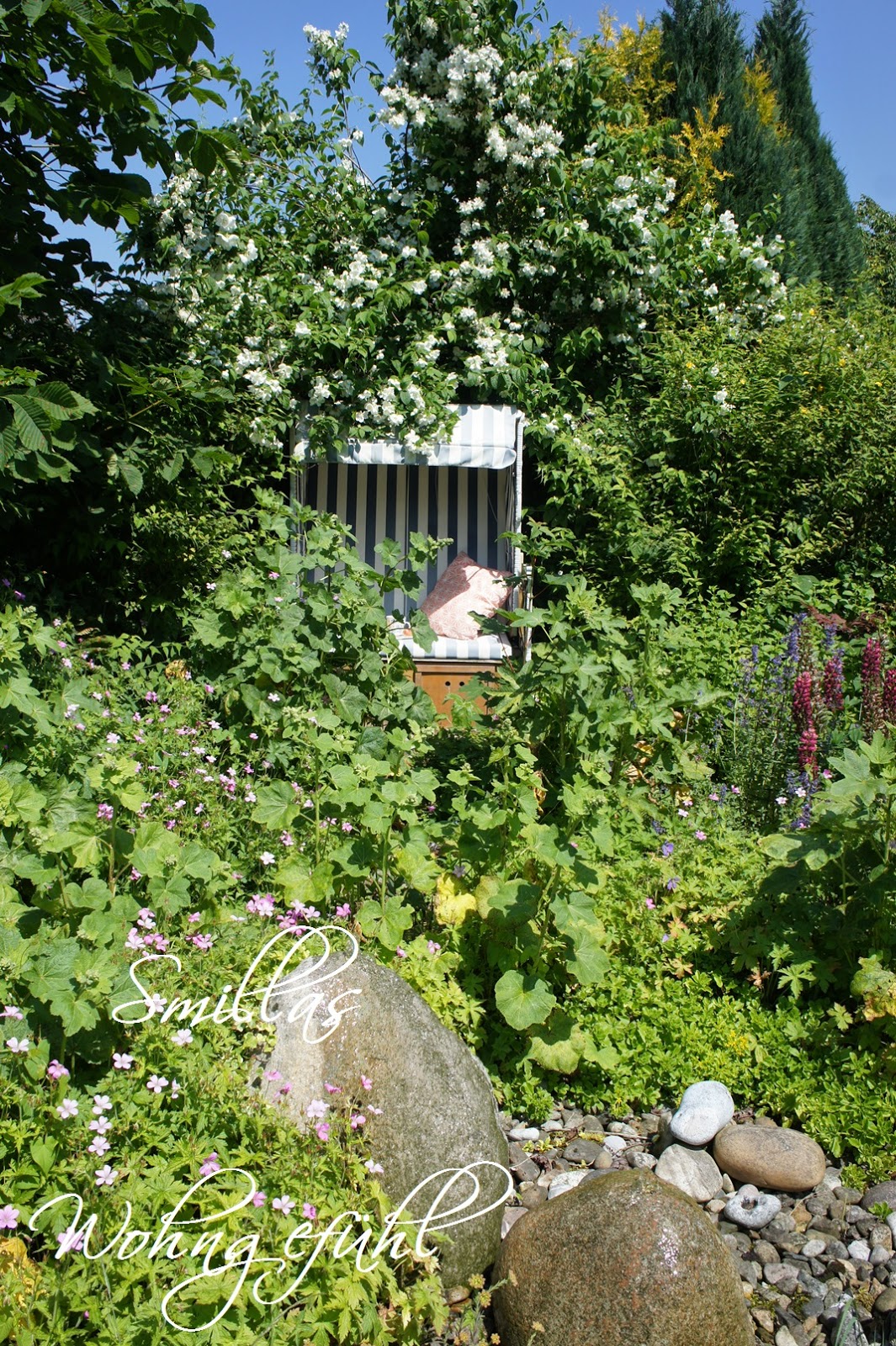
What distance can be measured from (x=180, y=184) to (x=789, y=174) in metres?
7.77

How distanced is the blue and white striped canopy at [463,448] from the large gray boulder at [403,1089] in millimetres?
4913

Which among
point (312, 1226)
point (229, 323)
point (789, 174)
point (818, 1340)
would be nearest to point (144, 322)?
point (229, 323)

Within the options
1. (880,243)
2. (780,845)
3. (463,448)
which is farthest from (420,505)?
(880,243)

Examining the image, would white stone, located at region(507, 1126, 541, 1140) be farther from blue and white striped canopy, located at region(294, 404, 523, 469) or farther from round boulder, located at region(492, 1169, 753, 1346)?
blue and white striped canopy, located at region(294, 404, 523, 469)

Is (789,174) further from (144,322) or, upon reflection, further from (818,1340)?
(818,1340)

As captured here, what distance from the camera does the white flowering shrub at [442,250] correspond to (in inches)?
274

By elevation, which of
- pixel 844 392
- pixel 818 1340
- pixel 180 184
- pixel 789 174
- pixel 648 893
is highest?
pixel 789 174

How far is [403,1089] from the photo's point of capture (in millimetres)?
2469

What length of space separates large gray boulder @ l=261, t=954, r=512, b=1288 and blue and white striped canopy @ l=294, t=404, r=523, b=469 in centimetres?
491

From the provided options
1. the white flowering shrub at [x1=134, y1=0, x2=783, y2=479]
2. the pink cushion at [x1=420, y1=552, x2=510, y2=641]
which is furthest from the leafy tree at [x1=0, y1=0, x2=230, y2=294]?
the pink cushion at [x1=420, y1=552, x2=510, y2=641]

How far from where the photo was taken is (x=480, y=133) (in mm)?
7379

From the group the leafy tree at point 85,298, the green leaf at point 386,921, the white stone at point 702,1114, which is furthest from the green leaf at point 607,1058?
the leafy tree at point 85,298

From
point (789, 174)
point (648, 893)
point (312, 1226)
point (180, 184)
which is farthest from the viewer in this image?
point (789, 174)

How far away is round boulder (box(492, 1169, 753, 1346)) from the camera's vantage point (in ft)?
7.07
